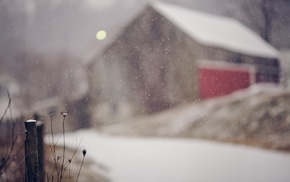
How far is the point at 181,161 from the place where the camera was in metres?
4.54

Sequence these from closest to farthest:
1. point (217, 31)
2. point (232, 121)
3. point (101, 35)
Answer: point (232, 121), point (101, 35), point (217, 31)

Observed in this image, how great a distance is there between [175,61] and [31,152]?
4170 millimetres

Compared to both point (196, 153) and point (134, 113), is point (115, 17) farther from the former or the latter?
point (196, 153)

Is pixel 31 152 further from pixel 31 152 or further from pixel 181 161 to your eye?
pixel 181 161

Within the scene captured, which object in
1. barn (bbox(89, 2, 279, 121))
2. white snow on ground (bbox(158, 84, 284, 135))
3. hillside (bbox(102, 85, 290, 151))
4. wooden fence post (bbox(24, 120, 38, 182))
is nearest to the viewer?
wooden fence post (bbox(24, 120, 38, 182))

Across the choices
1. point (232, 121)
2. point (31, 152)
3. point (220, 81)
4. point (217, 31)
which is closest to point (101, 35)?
point (217, 31)

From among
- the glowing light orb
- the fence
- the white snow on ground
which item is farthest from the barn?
the fence

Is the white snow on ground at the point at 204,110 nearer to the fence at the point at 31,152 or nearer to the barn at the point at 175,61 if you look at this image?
the barn at the point at 175,61

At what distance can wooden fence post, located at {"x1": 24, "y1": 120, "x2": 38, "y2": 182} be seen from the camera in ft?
8.79

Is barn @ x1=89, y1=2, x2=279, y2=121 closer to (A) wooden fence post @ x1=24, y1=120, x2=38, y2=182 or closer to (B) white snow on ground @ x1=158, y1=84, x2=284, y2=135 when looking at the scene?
(B) white snow on ground @ x1=158, y1=84, x2=284, y2=135

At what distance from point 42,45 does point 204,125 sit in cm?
268

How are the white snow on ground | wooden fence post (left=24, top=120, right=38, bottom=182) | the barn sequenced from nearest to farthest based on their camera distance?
wooden fence post (left=24, top=120, right=38, bottom=182) → the white snow on ground → the barn

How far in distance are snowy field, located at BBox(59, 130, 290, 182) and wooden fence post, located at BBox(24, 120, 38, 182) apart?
160 centimetres

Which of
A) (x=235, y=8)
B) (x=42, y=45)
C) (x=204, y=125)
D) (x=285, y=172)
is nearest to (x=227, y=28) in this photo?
(x=235, y=8)
